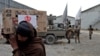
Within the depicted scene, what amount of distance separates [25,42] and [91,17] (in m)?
73.4

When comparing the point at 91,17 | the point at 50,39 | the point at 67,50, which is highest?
the point at 91,17

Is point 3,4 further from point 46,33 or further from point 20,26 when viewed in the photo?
point 20,26

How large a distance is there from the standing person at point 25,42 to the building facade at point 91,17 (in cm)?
6931

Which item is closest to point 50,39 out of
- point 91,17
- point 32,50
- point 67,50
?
point 67,50

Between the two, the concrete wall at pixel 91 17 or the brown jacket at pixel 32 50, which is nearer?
the brown jacket at pixel 32 50

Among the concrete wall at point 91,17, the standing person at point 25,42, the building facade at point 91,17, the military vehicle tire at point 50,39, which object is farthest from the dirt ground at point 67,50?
the concrete wall at point 91,17

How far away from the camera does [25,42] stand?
10.4 ft

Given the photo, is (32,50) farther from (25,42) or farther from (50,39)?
(50,39)

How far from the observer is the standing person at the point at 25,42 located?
3146 mm

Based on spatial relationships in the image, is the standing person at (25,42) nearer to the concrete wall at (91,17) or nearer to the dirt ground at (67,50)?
the dirt ground at (67,50)

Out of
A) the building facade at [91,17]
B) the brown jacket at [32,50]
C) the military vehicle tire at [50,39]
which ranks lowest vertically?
the military vehicle tire at [50,39]

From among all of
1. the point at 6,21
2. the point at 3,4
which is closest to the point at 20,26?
the point at 6,21

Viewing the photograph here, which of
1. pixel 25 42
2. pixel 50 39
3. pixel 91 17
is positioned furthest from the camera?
pixel 91 17

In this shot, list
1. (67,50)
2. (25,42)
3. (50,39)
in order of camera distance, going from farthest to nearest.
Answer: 1. (50,39)
2. (67,50)
3. (25,42)
